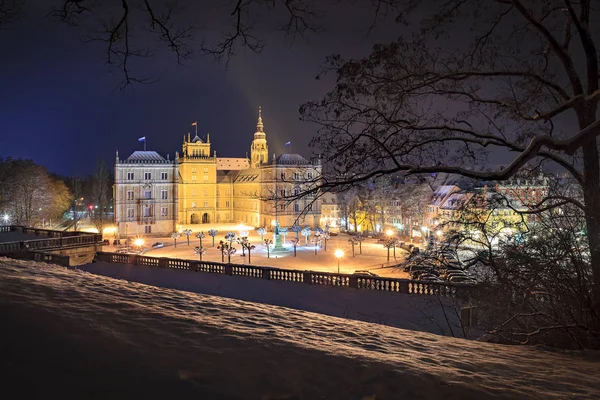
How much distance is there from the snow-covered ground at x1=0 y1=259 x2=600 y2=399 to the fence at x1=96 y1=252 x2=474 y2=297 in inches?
344

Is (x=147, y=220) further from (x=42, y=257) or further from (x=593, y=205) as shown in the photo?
(x=593, y=205)

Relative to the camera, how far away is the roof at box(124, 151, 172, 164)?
72381 mm

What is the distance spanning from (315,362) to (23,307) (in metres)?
3.50

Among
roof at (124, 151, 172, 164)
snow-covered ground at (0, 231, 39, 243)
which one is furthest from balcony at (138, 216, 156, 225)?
snow-covered ground at (0, 231, 39, 243)

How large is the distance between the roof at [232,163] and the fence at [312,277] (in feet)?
452

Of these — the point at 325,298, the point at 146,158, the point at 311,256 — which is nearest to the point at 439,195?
the point at 311,256

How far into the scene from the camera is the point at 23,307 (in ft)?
15.9

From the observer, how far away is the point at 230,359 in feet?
13.2

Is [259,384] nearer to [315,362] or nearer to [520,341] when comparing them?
[315,362]

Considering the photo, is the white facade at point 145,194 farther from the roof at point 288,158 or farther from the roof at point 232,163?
the roof at point 232,163

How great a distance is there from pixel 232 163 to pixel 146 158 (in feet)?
287

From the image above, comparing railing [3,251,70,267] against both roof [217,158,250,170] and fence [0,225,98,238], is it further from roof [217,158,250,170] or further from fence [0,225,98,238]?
roof [217,158,250,170]

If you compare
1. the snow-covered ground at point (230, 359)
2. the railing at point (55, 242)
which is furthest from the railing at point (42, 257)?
the snow-covered ground at point (230, 359)

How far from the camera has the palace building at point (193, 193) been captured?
7081 centimetres
